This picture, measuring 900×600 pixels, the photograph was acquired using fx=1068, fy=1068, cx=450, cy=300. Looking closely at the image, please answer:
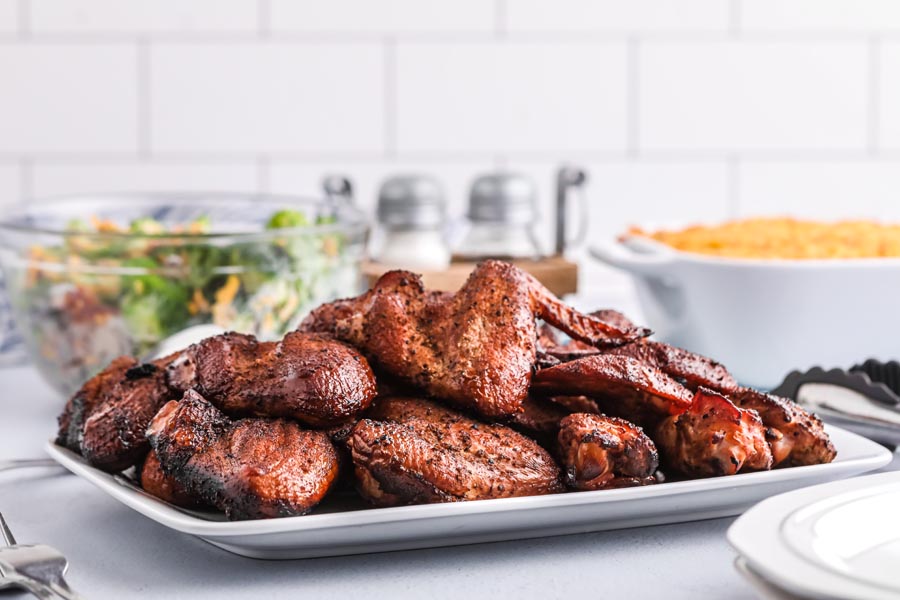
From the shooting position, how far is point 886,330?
1464 mm

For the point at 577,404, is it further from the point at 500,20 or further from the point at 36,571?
the point at 500,20

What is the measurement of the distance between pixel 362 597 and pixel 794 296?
87cm

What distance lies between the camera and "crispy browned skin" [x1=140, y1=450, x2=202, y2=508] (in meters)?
0.90

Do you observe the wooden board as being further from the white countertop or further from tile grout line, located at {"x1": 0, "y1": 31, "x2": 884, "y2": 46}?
tile grout line, located at {"x1": 0, "y1": 31, "x2": 884, "y2": 46}

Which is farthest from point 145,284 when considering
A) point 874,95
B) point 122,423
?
point 874,95

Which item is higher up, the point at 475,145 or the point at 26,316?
the point at 475,145

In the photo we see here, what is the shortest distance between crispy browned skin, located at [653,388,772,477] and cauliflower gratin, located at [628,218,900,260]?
654 mm

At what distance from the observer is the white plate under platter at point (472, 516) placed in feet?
2.62

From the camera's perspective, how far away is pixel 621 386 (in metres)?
0.95

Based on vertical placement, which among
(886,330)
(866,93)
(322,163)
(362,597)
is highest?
(866,93)

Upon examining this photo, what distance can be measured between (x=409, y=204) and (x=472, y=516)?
40.5 inches

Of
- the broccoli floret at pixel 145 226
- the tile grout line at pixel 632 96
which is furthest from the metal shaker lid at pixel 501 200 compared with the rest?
the tile grout line at pixel 632 96

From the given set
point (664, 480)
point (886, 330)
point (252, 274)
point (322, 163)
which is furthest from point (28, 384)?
point (322, 163)

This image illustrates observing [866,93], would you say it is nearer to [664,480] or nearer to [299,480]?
[664,480]
